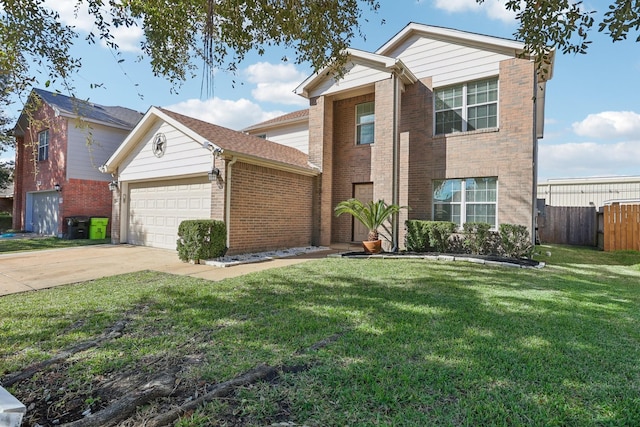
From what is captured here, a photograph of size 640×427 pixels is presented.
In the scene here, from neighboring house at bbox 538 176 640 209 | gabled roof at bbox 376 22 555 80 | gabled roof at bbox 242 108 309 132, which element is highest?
gabled roof at bbox 376 22 555 80

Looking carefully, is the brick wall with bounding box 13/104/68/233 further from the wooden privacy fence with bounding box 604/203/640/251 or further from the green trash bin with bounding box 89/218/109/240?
the wooden privacy fence with bounding box 604/203/640/251

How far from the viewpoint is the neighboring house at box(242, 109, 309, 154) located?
1477 cm

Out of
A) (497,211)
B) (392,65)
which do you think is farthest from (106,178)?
(497,211)

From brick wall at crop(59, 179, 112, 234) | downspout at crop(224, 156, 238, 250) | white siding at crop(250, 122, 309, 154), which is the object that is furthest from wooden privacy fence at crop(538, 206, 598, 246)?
brick wall at crop(59, 179, 112, 234)

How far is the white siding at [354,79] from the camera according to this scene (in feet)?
37.7

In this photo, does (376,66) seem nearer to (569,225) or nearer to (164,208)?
(164,208)

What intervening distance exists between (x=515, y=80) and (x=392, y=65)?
148 inches

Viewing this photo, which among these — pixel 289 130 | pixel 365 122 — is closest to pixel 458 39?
pixel 365 122

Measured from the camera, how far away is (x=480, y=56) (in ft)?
34.4

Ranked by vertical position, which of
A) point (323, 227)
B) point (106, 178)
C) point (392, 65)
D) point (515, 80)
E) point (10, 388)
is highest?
point (392, 65)

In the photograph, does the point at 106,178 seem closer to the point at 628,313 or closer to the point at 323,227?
the point at 323,227

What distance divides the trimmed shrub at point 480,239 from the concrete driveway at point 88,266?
469 centimetres

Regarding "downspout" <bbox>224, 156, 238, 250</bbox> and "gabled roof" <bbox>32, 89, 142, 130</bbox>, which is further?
"gabled roof" <bbox>32, 89, 142, 130</bbox>

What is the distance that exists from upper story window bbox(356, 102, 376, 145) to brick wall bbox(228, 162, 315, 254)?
2.59m
